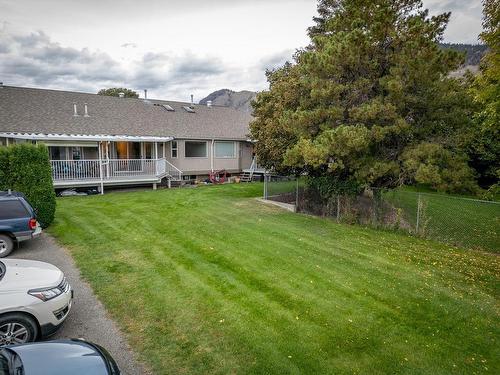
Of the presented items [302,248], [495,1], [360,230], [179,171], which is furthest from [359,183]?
[179,171]

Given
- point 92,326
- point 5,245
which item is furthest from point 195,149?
point 92,326

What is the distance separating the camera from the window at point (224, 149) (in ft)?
85.2

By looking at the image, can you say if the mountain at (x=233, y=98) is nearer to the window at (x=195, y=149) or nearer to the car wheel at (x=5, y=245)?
the window at (x=195, y=149)

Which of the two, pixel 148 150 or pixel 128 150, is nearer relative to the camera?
pixel 128 150

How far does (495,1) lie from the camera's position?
33.4 ft

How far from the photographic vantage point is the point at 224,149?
86.6 ft

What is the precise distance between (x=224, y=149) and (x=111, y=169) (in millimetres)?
9459

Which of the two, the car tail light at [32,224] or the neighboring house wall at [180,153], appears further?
the neighboring house wall at [180,153]

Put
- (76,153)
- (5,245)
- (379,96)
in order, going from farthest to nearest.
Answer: (76,153)
(379,96)
(5,245)

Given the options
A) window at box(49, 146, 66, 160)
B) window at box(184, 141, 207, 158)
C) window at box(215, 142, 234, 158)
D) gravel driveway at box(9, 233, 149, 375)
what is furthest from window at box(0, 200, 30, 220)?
window at box(215, 142, 234, 158)

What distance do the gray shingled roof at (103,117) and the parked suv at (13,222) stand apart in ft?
39.1

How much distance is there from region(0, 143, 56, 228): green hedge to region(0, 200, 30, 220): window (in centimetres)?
265

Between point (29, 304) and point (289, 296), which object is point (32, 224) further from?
point (289, 296)

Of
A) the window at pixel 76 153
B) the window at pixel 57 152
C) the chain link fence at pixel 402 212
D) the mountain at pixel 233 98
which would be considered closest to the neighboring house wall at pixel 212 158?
the window at pixel 76 153
